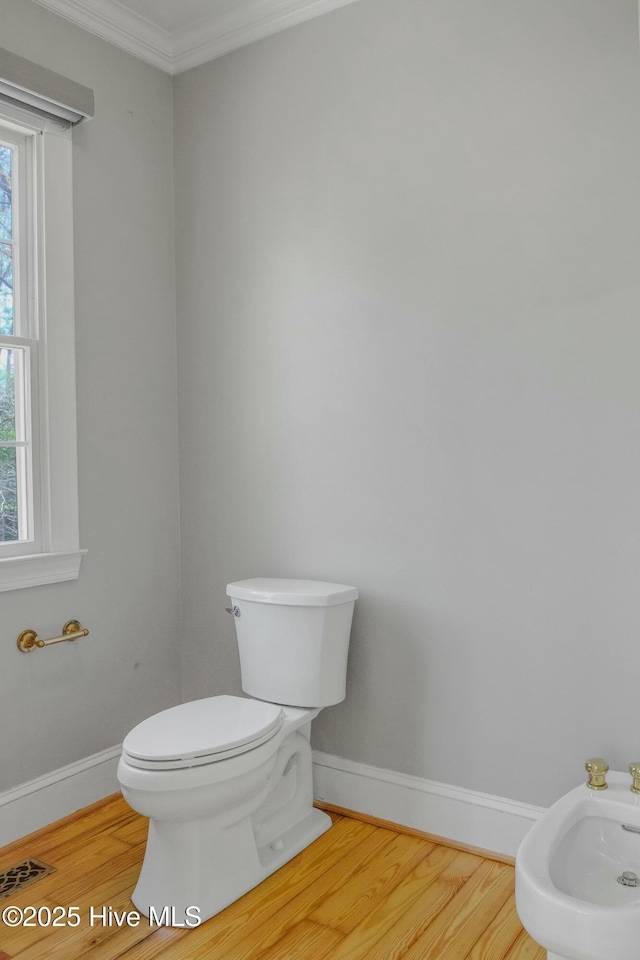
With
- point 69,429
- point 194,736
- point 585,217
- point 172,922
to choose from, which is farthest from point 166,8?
point 172,922

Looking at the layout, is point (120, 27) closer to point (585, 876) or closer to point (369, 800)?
point (369, 800)

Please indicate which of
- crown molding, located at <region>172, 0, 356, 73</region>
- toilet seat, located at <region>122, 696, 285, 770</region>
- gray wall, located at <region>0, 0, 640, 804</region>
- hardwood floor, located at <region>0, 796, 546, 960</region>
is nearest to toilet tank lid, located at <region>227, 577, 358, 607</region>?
gray wall, located at <region>0, 0, 640, 804</region>

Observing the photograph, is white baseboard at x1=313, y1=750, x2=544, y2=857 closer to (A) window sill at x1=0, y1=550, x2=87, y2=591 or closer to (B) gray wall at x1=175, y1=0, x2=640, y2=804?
(B) gray wall at x1=175, y1=0, x2=640, y2=804

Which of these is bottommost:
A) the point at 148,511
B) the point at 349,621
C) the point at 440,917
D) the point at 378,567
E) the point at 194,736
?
the point at 440,917

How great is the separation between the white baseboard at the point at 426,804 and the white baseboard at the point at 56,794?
0.72 meters

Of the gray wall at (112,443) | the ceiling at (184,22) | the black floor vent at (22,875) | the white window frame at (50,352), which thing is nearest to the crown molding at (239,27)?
the ceiling at (184,22)

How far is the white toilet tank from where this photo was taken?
2205mm

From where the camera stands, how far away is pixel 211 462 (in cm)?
274

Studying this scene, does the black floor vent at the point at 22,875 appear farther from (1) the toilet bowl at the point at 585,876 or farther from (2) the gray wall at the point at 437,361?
(1) the toilet bowl at the point at 585,876

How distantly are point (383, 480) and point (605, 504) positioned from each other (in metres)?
0.66

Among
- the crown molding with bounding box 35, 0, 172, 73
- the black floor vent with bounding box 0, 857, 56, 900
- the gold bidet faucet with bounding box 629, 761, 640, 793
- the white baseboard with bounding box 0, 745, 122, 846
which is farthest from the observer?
the crown molding with bounding box 35, 0, 172, 73

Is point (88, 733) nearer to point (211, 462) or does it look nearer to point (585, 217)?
point (211, 462)

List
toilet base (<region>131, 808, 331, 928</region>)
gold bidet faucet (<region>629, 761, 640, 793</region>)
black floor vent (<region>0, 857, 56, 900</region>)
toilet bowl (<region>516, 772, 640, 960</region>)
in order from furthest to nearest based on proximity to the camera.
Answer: black floor vent (<region>0, 857, 56, 900</region>) < toilet base (<region>131, 808, 331, 928</region>) < gold bidet faucet (<region>629, 761, 640, 793</region>) < toilet bowl (<region>516, 772, 640, 960</region>)

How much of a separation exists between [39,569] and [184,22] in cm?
192
